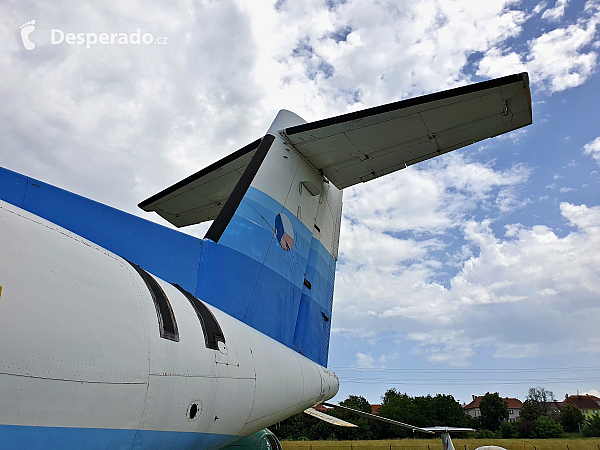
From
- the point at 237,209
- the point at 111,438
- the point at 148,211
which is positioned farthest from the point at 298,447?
the point at 111,438

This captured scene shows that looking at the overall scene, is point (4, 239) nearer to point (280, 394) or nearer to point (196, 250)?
point (196, 250)

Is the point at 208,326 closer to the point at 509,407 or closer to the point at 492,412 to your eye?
the point at 492,412

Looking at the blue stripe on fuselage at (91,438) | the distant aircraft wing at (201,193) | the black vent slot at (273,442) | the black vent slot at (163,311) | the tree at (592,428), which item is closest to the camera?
the blue stripe on fuselage at (91,438)

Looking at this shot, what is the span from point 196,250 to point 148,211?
2.73m

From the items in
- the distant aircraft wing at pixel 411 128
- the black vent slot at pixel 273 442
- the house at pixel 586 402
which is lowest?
the black vent slot at pixel 273 442

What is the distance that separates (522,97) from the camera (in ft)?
11.8

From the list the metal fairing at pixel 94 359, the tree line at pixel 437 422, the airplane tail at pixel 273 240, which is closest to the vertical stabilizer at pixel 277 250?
the airplane tail at pixel 273 240

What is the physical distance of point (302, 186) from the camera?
4.86 meters

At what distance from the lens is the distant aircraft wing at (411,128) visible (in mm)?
3680

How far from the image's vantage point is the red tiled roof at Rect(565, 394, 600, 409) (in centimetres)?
6318

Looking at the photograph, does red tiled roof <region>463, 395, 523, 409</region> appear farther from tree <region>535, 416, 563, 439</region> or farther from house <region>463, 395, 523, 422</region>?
tree <region>535, 416, 563, 439</region>

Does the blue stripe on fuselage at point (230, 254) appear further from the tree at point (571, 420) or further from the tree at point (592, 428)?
the tree at point (571, 420)

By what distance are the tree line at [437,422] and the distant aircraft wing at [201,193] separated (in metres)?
27.9

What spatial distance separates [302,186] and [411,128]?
1.46 m
